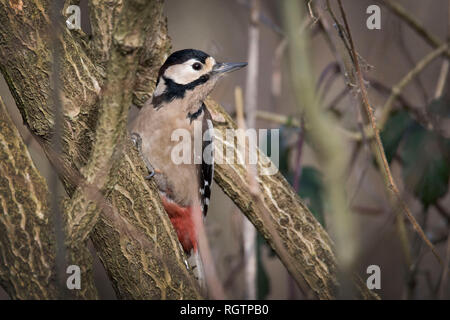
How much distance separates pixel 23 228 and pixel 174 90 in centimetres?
141

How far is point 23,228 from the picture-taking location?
184 centimetres

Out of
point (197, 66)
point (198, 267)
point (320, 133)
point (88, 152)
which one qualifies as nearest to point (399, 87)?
point (197, 66)

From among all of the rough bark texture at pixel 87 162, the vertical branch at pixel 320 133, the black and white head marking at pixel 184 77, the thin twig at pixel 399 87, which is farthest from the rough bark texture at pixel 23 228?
the thin twig at pixel 399 87

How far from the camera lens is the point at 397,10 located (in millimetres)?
3455

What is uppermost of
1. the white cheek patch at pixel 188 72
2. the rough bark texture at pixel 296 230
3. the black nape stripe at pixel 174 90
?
the white cheek patch at pixel 188 72

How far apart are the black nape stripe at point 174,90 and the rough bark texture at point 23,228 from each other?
120 cm

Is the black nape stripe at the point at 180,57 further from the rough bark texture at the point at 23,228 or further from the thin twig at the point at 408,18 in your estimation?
the thin twig at the point at 408,18

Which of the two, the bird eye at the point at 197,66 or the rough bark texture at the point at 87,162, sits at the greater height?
the bird eye at the point at 197,66

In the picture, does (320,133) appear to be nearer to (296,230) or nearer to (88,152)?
(88,152)

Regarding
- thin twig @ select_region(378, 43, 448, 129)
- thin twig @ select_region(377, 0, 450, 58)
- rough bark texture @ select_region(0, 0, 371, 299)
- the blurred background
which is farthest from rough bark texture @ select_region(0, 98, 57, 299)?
thin twig @ select_region(377, 0, 450, 58)

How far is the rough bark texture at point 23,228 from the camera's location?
182cm

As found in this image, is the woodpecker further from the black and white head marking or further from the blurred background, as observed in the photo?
the blurred background

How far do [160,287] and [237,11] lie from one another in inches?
141
